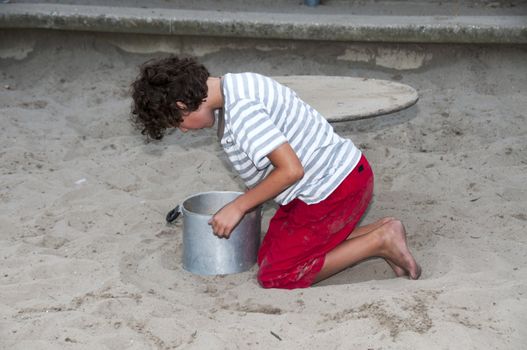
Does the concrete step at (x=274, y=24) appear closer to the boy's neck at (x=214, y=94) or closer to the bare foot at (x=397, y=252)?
the bare foot at (x=397, y=252)

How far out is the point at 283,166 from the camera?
9.23 ft

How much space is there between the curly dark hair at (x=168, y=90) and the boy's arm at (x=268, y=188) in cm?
33

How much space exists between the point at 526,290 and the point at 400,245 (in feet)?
1.62

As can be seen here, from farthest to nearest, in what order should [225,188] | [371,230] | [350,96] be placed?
[225,188]
[350,96]
[371,230]

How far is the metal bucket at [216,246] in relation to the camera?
10.6 ft

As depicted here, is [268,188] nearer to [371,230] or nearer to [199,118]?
[199,118]

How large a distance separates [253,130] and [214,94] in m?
0.22

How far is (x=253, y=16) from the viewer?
17.9 feet

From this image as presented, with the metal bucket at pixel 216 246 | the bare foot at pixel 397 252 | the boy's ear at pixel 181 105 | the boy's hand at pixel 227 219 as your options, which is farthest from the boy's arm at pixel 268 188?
the bare foot at pixel 397 252

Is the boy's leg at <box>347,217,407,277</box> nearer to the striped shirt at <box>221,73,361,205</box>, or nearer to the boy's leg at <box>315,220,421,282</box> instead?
the boy's leg at <box>315,220,421,282</box>

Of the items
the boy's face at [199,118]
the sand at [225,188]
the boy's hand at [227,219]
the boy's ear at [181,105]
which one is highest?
the boy's ear at [181,105]

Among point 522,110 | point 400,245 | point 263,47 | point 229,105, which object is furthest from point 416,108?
point 229,105

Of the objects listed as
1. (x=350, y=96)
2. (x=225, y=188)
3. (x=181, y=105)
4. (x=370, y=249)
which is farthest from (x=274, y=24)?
(x=181, y=105)

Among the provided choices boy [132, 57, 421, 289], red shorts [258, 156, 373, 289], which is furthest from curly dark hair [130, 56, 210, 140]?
red shorts [258, 156, 373, 289]
